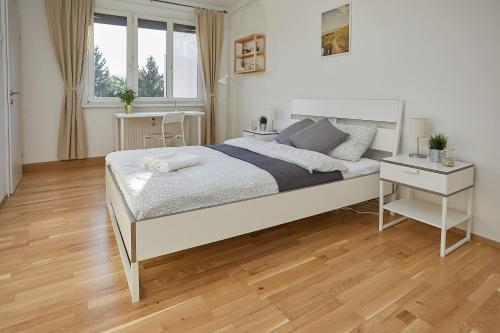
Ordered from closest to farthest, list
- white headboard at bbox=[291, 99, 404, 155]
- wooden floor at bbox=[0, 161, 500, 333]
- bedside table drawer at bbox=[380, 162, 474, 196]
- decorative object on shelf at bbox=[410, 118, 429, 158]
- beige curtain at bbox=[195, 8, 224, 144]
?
wooden floor at bbox=[0, 161, 500, 333]
bedside table drawer at bbox=[380, 162, 474, 196]
decorative object on shelf at bbox=[410, 118, 429, 158]
white headboard at bbox=[291, 99, 404, 155]
beige curtain at bbox=[195, 8, 224, 144]

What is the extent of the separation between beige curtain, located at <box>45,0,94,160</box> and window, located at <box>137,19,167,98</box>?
80 centimetres

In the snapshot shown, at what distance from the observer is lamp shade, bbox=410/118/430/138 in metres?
2.63

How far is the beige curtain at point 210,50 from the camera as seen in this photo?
18.0ft

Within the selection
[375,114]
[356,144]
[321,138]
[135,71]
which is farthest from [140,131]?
[375,114]

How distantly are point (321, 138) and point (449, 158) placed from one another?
1.14 m

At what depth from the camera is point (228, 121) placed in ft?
19.7

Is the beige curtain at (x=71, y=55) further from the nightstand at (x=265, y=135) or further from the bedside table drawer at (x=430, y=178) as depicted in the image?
the bedside table drawer at (x=430, y=178)

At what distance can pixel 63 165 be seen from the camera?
478 cm

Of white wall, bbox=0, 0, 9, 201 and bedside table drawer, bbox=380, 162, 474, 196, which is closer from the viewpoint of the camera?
bedside table drawer, bbox=380, 162, 474, 196

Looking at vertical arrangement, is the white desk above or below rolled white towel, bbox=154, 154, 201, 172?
above

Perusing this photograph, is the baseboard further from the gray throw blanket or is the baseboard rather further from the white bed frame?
the gray throw blanket

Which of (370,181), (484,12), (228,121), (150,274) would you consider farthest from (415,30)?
(228,121)

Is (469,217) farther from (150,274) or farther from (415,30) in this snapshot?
(150,274)

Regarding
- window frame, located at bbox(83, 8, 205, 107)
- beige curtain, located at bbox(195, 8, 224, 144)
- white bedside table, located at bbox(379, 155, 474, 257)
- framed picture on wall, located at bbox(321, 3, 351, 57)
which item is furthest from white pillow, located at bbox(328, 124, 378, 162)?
window frame, located at bbox(83, 8, 205, 107)
